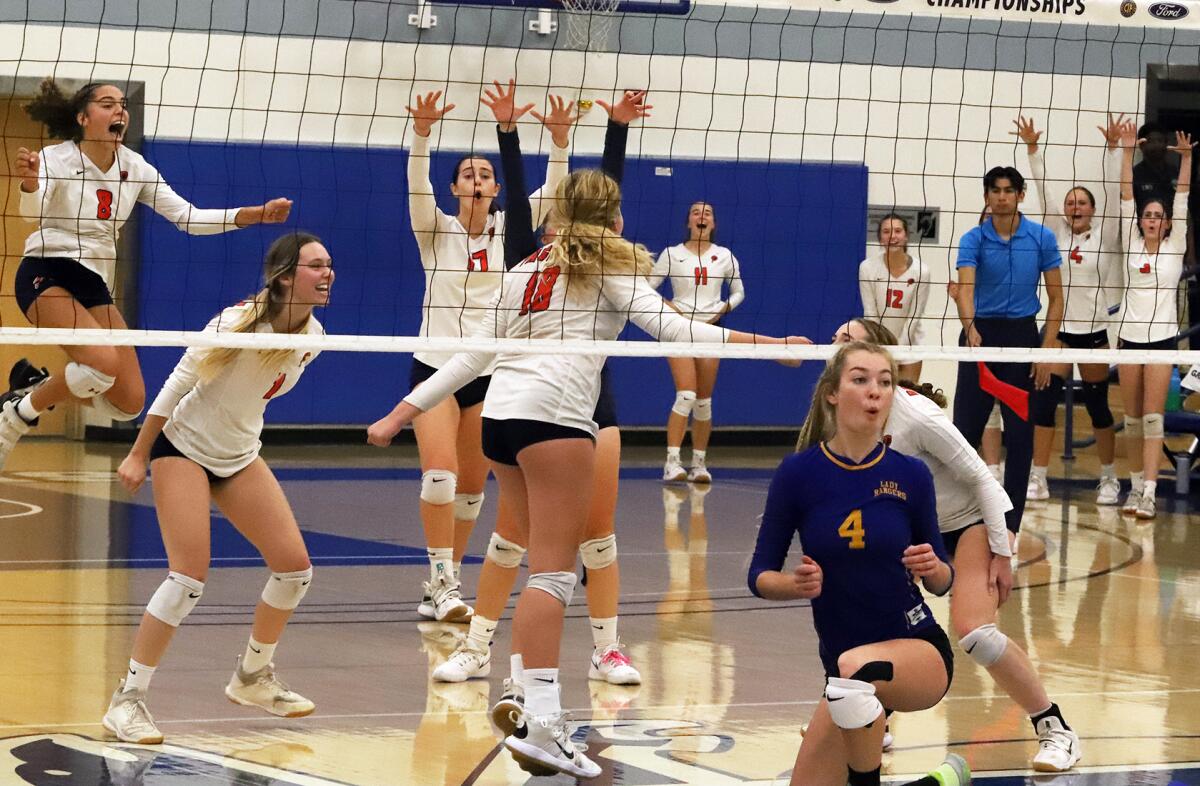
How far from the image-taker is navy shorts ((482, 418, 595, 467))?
16.9ft

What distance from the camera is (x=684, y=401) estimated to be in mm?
12484

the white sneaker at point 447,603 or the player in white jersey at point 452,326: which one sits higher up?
the player in white jersey at point 452,326

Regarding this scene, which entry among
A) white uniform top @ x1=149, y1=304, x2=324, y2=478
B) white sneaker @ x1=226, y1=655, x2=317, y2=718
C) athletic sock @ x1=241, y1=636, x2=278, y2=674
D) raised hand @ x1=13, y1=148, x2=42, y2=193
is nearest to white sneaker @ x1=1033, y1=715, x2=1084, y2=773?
white sneaker @ x1=226, y1=655, x2=317, y2=718

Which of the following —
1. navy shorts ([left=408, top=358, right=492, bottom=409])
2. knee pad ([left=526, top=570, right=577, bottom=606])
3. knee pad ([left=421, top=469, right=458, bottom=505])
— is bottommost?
knee pad ([left=526, top=570, right=577, bottom=606])

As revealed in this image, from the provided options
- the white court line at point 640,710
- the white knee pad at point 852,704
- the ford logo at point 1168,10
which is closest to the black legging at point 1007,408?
the white court line at point 640,710

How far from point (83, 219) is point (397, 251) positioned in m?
6.78

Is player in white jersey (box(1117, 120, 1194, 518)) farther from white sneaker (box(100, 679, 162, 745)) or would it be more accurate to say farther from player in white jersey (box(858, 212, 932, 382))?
white sneaker (box(100, 679, 162, 745))

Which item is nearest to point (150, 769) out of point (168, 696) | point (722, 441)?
point (168, 696)

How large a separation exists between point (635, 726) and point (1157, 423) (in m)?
6.56

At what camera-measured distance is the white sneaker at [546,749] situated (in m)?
4.96

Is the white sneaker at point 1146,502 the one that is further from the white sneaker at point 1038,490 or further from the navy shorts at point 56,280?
the navy shorts at point 56,280

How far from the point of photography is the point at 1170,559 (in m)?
9.68

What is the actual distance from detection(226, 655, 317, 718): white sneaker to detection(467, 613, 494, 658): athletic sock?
843 millimetres

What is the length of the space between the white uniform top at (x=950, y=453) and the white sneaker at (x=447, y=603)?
2695mm
